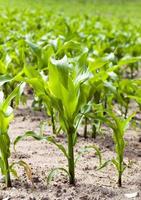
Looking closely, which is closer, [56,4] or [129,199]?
[129,199]

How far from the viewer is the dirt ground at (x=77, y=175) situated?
2.77 meters

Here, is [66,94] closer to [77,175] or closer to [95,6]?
[77,175]

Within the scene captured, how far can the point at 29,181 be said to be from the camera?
2904 millimetres

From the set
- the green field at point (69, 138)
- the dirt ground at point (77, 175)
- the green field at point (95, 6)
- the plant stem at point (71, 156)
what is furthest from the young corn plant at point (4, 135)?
the green field at point (95, 6)

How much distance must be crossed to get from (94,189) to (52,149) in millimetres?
751

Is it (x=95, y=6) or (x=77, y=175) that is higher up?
(x=95, y=6)

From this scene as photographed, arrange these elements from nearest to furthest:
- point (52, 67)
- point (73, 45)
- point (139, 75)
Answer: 1. point (52, 67)
2. point (73, 45)
3. point (139, 75)

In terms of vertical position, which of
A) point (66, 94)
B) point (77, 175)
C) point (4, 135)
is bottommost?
point (77, 175)

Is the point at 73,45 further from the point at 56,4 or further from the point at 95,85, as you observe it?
the point at 56,4

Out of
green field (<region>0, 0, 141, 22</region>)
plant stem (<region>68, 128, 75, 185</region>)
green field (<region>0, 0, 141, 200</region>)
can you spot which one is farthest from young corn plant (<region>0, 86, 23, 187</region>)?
green field (<region>0, 0, 141, 22</region>)

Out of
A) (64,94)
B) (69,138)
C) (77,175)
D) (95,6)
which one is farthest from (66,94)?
(95,6)

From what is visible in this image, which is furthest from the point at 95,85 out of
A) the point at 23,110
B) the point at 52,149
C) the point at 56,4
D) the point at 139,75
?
the point at 56,4

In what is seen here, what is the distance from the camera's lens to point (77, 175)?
3031 millimetres

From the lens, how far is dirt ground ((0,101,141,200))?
9.08ft
